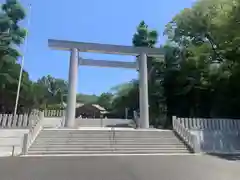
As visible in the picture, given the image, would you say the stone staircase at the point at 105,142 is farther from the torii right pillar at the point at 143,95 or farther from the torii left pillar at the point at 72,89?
the torii right pillar at the point at 143,95

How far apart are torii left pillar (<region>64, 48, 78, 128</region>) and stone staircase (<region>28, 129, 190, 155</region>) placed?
2.48 metres

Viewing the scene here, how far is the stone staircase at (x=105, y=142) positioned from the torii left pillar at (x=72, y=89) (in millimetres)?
2479

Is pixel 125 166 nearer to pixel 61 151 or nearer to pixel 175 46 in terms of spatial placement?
pixel 61 151

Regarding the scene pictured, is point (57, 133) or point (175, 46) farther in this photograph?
point (175, 46)

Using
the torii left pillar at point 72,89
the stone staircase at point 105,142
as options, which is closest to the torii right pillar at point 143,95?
the stone staircase at point 105,142

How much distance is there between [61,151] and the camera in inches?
450

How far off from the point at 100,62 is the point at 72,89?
3480 mm

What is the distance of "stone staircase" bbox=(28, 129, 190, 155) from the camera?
461 inches

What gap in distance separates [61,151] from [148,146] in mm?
4382

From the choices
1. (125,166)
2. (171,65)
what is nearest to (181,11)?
(171,65)

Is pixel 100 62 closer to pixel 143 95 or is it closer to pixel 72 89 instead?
pixel 72 89

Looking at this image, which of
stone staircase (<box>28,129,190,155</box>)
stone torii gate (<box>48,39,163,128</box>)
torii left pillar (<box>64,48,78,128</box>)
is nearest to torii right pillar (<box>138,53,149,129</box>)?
stone torii gate (<box>48,39,163,128</box>)

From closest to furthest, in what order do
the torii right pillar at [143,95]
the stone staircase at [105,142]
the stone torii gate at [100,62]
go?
1. the stone staircase at [105,142]
2. the stone torii gate at [100,62]
3. the torii right pillar at [143,95]

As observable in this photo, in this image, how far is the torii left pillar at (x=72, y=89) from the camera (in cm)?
1619
